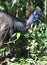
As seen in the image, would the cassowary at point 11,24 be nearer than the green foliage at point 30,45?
Yes

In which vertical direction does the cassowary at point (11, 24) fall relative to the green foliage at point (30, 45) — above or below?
above

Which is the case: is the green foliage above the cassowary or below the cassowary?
below

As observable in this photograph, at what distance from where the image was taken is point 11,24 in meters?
4.93

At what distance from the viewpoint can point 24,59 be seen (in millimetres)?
5121

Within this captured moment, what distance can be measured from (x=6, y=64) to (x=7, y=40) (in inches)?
18.0

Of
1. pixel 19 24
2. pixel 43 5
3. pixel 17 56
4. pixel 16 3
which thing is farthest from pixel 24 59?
pixel 43 5

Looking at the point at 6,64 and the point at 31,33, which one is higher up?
the point at 31,33

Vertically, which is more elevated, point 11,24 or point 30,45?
point 11,24

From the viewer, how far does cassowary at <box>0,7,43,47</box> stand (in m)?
4.84

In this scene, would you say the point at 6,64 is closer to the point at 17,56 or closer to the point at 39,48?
the point at 17,56

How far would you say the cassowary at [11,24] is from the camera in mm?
4844

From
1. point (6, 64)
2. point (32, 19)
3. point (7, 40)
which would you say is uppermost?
point (32, 19)

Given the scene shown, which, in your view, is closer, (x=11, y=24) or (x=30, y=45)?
(x=11, y=24)

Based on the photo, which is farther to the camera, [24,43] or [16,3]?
[16,3]
